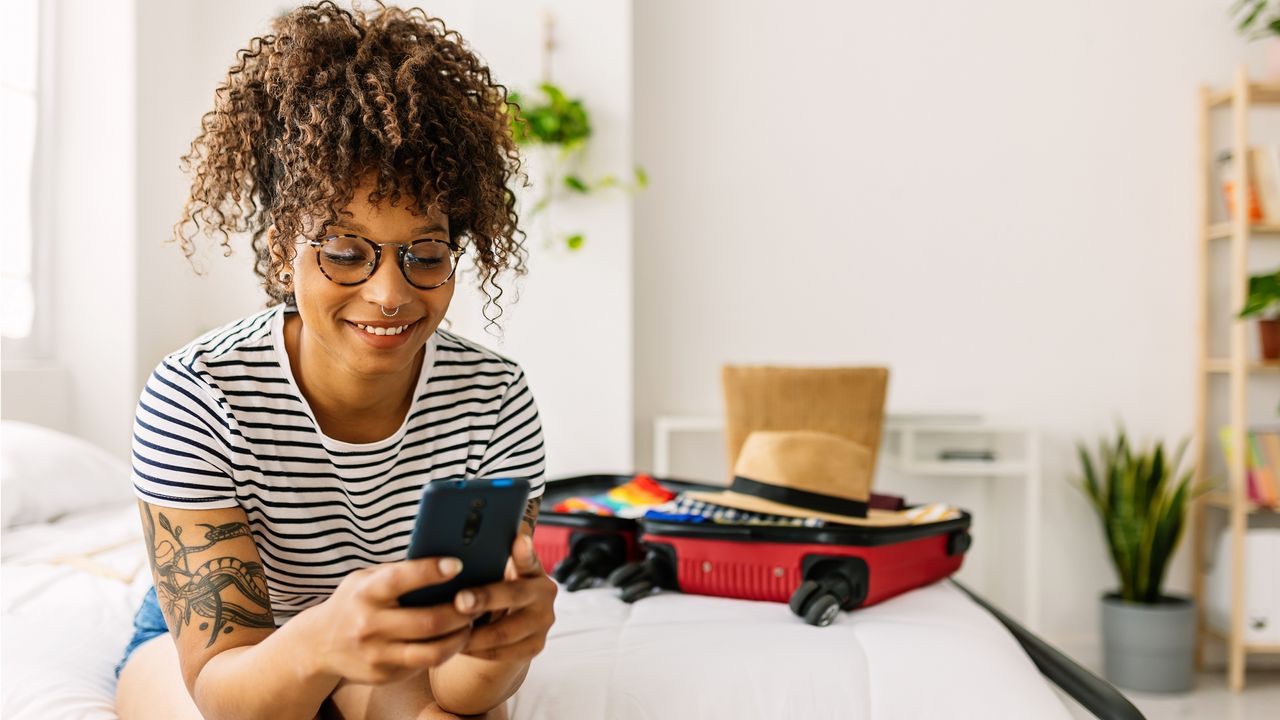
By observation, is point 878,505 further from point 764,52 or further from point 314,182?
point 764,52

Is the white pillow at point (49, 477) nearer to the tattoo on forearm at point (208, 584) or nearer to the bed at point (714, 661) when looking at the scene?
the bed at point (714, 661)

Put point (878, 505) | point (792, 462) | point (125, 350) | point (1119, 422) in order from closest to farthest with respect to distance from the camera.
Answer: point (792, 462), point (878, 505), point (125, 350), point (1119, 422)

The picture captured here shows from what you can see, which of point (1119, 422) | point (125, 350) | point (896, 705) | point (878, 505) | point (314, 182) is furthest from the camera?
point (1119, 422)

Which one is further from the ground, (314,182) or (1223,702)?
(314,182)

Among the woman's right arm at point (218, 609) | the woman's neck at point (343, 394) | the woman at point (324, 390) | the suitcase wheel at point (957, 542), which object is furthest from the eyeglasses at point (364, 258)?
the suitcase wheel at point (957, 542)

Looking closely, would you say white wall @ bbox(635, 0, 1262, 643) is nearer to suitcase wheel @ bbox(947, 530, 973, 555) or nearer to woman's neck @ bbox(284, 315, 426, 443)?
suitcase wheel @ bbox(947, 530, 973, 555)

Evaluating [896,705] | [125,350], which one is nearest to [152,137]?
[125,350]

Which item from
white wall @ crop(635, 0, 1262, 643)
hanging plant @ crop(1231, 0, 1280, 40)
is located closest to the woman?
white wall @ crop(635, 0, 1262, 643)

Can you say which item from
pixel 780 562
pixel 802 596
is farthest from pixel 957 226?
pixel 802 596

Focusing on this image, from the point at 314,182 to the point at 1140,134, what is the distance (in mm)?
3188

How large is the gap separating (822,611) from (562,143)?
1.95 meters

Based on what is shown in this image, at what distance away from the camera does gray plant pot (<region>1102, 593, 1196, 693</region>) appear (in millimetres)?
2918

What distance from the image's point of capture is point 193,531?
3.17 feet

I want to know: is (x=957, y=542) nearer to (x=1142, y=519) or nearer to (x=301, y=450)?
(x=301, y=450)
